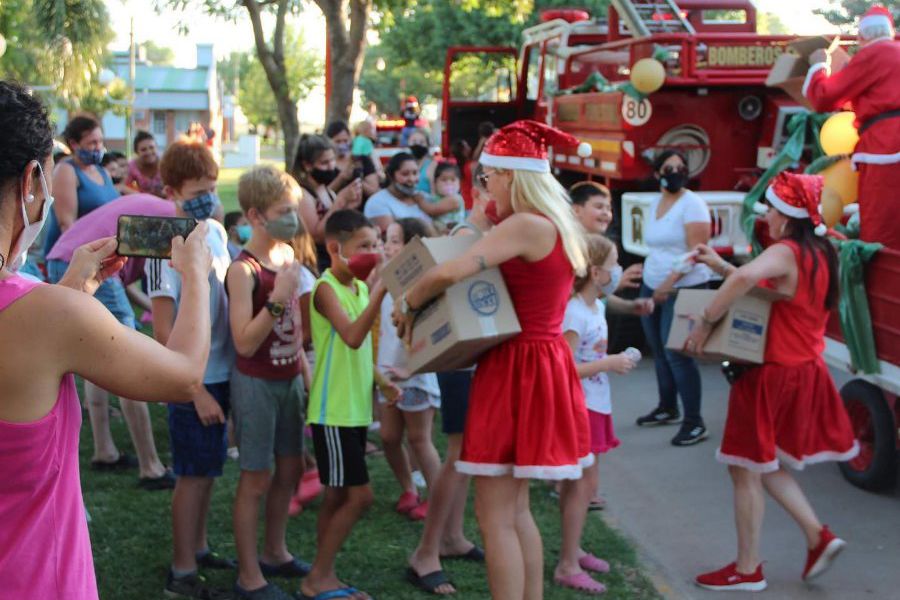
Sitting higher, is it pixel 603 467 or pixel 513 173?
pixel 513 173

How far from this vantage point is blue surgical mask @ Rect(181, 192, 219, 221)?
4.47 metres

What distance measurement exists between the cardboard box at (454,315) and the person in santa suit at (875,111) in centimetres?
301

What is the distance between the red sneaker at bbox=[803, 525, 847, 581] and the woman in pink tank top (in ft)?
11.1

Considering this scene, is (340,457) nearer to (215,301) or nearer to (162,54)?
(215,301)

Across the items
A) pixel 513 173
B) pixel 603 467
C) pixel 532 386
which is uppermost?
pixel 513 173

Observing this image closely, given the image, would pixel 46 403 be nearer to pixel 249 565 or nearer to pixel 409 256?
pixel 409 256

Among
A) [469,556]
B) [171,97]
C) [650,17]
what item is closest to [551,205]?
[469,556]

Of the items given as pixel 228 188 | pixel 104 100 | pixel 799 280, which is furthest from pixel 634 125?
pixel 104 100

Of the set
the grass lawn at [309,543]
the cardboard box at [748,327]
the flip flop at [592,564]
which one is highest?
the cardboard box at [748,327]

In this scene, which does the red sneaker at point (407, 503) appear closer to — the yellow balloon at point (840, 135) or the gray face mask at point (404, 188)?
the gray face mask at point (404, 188)

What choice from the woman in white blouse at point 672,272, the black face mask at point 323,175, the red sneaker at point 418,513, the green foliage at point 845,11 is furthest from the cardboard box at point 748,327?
the green foliage at point 845,11

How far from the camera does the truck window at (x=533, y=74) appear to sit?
13043 mm

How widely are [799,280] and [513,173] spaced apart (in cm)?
146

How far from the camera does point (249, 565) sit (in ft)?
14.8
